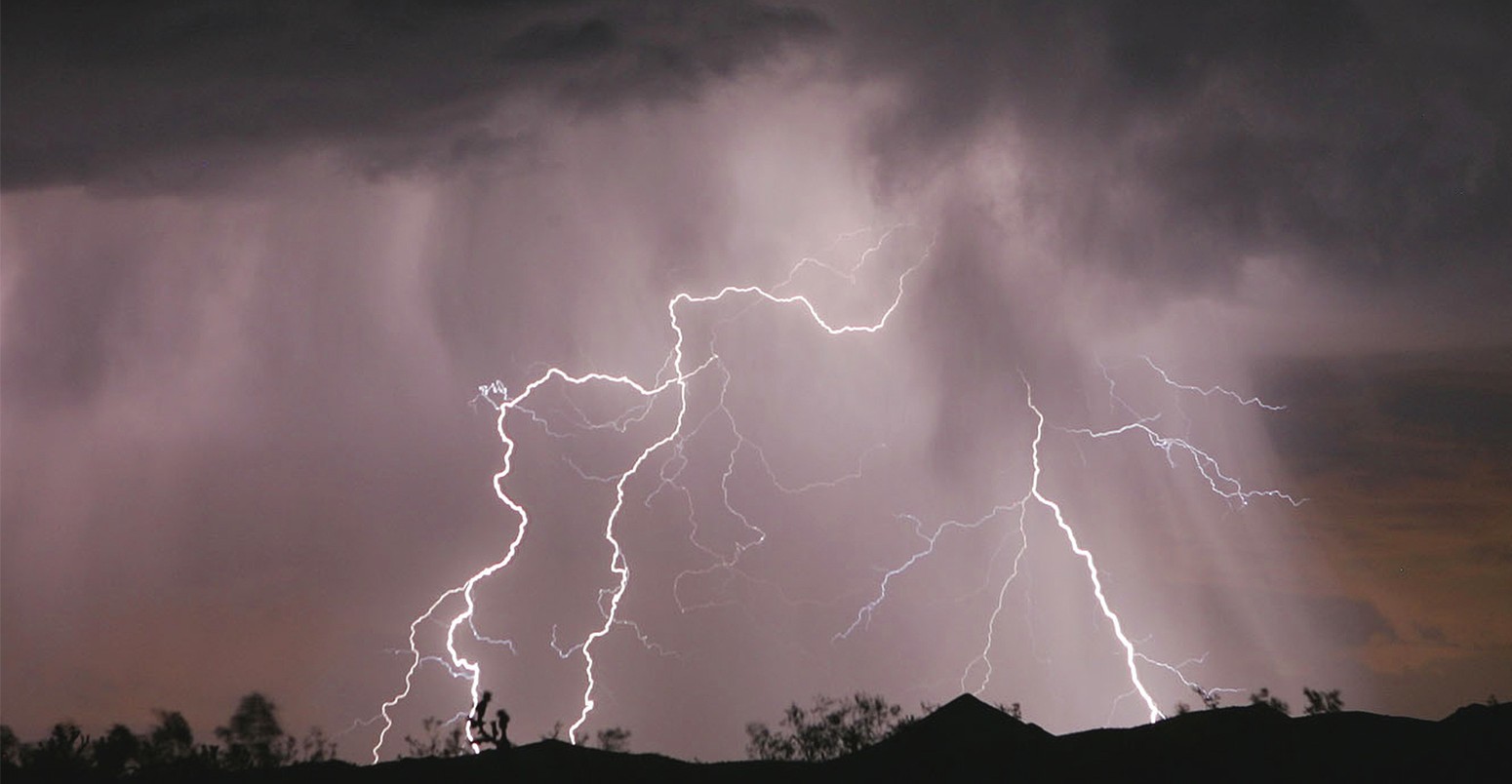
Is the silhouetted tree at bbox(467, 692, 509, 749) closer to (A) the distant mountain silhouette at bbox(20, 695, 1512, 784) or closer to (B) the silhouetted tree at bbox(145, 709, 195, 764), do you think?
(A) the distant mountain silhouette at bbox(20, 695, 1512, 784)

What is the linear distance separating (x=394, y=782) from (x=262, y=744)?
794 inches

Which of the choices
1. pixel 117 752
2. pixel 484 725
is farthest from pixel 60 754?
pixel 484 725

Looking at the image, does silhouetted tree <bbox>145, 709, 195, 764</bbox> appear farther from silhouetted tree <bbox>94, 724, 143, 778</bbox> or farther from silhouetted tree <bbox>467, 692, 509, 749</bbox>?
silhouetted tree <bbox>467, 692, 509, 749</bbox>

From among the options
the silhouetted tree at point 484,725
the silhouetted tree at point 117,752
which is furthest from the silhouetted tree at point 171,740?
the silhouetted tree at point 484,725

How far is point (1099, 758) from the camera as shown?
20.5 m

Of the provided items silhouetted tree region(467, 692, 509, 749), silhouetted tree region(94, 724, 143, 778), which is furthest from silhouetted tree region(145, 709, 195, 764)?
silhouetted tree region(467, 692, 509, 749)

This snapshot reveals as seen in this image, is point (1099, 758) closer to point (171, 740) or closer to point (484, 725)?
point (484, 725)

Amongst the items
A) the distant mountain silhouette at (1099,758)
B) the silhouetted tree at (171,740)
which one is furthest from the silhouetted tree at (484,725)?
the silhouetted tree at (171,740)

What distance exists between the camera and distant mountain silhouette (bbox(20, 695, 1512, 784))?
19.0 m

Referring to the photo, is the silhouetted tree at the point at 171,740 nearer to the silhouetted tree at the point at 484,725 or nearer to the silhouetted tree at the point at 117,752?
the silhouetted tree at the point at 117,752

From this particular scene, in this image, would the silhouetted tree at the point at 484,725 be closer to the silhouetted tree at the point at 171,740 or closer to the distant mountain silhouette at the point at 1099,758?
the distant mountain silhouette at the point at 1099,758

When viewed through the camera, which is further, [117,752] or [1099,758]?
[117,752]

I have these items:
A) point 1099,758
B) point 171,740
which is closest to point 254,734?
point 171,740

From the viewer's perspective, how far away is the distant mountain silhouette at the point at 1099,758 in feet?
62.3
